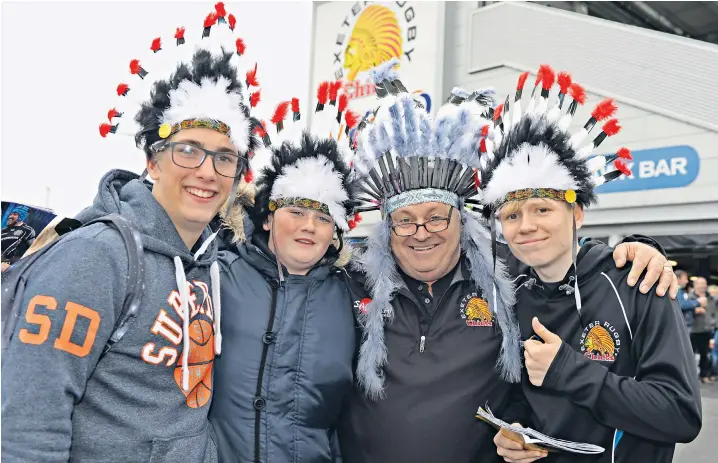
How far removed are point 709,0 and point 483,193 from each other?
12253mm

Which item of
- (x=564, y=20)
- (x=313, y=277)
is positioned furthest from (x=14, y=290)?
(x=564, y=20)

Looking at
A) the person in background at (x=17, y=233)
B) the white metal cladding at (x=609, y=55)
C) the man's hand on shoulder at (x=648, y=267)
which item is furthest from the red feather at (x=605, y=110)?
the white metal cladding at (x=609, y=55)

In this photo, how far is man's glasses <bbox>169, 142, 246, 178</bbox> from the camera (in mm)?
1869

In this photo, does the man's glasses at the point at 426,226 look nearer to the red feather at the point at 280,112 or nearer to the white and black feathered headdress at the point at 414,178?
the white and black feathered headdress at the point at 414,178

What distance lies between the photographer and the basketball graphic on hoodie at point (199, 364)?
177 cm

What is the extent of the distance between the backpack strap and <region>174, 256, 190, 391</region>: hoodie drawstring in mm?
163

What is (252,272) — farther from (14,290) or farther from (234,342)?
(14,290)

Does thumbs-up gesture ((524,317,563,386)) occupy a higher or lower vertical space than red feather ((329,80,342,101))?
lower

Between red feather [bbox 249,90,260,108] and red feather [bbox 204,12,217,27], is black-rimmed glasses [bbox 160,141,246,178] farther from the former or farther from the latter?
red feather [bbox 204,12,217,27]

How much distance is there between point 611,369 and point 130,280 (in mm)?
1656

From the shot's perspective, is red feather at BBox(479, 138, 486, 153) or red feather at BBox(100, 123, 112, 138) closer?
red feather at BBox(100, 123, 112, 138)

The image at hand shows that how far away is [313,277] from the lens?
2271mm

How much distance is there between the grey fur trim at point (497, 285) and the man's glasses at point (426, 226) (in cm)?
15

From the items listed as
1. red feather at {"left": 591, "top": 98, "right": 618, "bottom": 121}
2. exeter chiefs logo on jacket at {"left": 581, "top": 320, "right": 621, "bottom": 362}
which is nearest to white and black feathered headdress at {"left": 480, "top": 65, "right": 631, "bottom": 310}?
red feather at {"left": 591, "top": 98, "right": 618, "bottom": 121}
